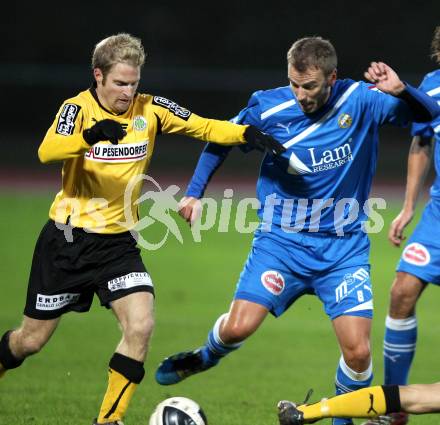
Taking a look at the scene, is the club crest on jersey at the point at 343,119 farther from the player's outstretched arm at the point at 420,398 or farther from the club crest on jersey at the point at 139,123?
the player's outstretched arm at the point at 420,398

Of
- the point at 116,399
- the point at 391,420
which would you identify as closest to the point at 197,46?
the point at 391,420

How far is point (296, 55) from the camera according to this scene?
5.79 metres

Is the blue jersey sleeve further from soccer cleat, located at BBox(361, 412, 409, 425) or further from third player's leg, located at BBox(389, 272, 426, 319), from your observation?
soccer cleat, located at BBox(361, 412, 409, 425)

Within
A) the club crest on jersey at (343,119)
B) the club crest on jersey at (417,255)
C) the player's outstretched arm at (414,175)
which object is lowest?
the club crest on jersey at (417,255)

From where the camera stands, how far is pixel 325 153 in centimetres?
604

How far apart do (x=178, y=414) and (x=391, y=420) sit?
4.48ft

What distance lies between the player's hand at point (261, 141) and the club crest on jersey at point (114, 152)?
645mm

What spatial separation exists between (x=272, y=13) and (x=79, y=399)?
893 inches

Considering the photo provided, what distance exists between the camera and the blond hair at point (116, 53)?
565 cm

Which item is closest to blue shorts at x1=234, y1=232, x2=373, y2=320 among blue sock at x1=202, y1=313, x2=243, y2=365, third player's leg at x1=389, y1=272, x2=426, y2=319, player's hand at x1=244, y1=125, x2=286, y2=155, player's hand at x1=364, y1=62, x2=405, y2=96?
third player's leg at x1=389, y1=272, x2=426, y2=319

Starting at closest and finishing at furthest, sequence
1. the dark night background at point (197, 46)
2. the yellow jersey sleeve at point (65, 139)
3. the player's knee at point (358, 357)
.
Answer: the yellow jersey sleeve at point (65, 139) < the player's knee at point (358, 357) < the dark night background at point (197, 46)

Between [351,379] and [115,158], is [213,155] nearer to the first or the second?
[115,158]

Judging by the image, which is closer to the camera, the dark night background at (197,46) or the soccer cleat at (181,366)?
the soccer cleat at (181,366)

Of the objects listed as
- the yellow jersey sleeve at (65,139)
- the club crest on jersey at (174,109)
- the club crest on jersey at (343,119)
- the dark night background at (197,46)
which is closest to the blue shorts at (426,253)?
the club crest on jersey at (343,119)
